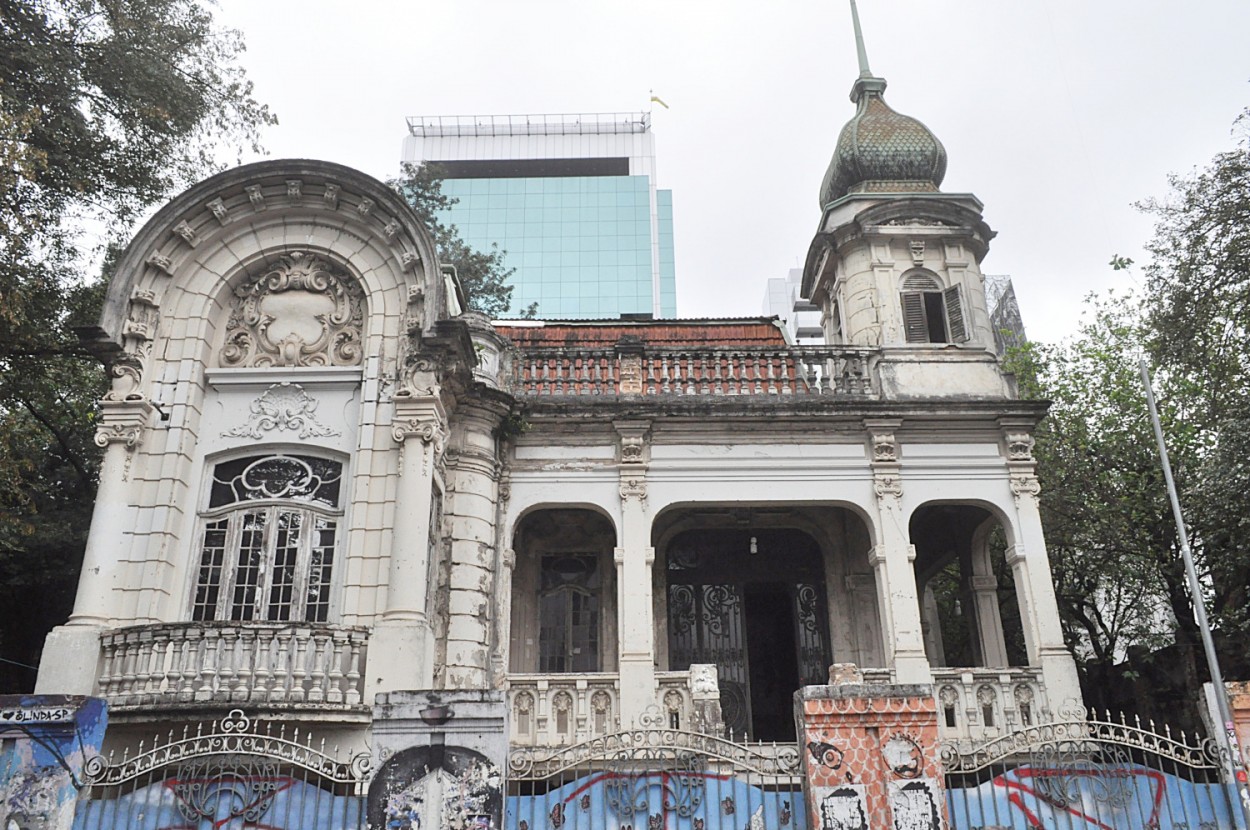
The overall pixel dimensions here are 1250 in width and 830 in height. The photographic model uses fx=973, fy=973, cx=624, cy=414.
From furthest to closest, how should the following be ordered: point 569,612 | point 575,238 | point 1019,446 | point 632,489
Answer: point 575,238
point 569,612
point 1019,446
point 632,489

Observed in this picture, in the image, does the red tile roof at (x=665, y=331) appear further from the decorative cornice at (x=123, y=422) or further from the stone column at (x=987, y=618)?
the decorative cornice at (x=123, y=422)

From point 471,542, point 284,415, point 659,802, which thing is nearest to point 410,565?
point 471,542

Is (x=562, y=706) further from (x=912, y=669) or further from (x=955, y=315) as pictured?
(x=955, y=315)

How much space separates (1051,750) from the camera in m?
7.71

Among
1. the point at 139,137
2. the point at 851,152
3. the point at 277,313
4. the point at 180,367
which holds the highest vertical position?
the point at 851,152

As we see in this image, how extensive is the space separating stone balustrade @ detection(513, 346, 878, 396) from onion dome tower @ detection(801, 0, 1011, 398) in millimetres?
647

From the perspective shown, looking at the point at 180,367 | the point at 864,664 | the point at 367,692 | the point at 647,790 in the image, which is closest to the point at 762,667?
the point at 864,664

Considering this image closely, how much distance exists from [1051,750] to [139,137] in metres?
13.9

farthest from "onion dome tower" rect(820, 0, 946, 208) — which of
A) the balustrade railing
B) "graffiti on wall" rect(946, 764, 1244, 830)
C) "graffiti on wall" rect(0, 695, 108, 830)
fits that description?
"graffiti on wall" rect(0, 695, 108, 830)

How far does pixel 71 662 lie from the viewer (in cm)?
1023

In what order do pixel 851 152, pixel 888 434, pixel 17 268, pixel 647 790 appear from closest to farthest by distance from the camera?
pixel 647 790, pixel 17 268, pixel 888 434, pixel 851 152

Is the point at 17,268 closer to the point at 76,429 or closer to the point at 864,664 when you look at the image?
the point at 76,429

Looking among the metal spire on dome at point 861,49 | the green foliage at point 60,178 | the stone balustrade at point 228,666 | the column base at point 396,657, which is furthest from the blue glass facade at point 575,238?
the stone balustrade at point 228,666

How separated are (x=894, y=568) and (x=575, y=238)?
190 feet
